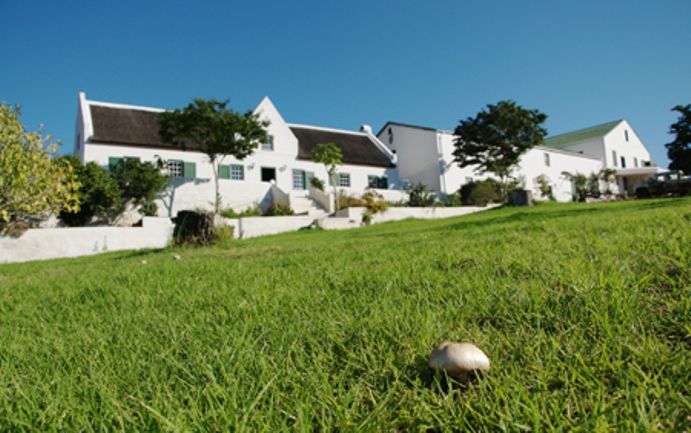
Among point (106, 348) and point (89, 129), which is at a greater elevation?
point (89, 129)

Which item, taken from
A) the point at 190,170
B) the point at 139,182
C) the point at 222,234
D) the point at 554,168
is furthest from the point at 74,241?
the point at 554,168

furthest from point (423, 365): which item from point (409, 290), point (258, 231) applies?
point (258, 231)

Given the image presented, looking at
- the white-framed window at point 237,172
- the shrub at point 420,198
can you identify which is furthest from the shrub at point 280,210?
the shrub at point 420,198

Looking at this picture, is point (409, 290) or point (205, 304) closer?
point (409, 290)

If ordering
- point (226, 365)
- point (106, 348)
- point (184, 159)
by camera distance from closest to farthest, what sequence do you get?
point (226, 365), point (106, 348), point (184, 159)

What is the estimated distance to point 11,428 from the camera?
1086mm

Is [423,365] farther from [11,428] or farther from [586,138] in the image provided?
[586,138]

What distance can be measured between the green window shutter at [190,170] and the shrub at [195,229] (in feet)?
57.1

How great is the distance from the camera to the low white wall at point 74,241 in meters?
15.7

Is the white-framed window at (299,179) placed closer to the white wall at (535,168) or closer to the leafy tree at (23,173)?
the white wall at (535,168)

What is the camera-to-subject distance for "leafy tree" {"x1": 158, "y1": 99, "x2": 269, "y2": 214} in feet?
73.4

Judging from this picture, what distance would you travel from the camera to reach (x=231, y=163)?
27422mm

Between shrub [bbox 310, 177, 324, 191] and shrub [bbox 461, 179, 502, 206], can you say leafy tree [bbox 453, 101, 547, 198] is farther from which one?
shrub [bbox 310, 177, 324, 191]

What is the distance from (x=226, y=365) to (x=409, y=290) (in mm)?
1206
